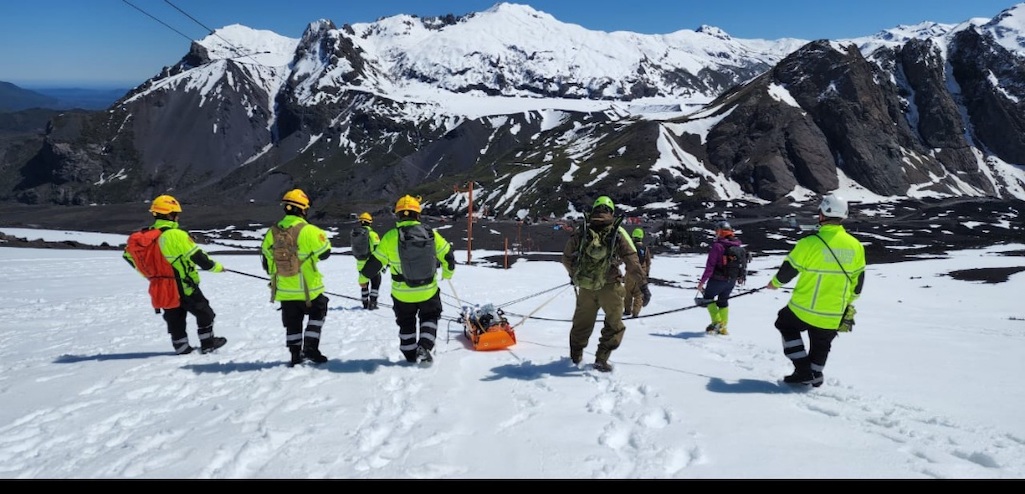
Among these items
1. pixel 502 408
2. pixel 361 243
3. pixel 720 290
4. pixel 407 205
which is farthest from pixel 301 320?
pixel 720 290

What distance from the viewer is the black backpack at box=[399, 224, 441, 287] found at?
7.81 m

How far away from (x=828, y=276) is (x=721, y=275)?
4872mm

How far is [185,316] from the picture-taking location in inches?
345

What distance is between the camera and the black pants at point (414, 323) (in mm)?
8109

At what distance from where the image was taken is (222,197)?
196875 mm

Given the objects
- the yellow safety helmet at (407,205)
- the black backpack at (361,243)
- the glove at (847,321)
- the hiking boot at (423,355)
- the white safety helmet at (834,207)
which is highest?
the white safety helmet at (834,207)

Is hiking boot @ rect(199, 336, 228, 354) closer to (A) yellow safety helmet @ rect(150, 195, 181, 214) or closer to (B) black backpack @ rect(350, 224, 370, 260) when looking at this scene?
(A) yellow safety helmet @ rect(150, 195, 181, 214)

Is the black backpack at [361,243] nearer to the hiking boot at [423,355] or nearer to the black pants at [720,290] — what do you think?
the hiking boot at [423,355]

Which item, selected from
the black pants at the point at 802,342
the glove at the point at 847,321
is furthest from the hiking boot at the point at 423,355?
the glove at the point at 847,321

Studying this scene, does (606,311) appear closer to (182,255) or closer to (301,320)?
(301,320)

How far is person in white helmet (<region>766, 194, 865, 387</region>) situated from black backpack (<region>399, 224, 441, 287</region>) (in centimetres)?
488

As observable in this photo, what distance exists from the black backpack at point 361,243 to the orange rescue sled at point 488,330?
2293mm
